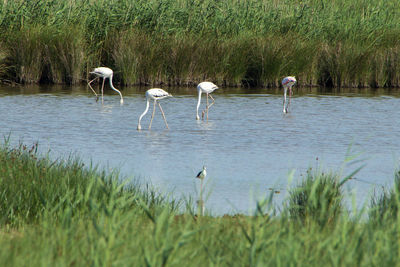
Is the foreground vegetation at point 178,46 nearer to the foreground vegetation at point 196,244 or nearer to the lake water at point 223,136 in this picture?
the lake water at point 223,136

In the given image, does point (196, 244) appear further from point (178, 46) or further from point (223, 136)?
point (178, 46)

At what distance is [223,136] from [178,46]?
7552 millimetres

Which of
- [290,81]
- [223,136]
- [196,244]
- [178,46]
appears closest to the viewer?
[196,244]

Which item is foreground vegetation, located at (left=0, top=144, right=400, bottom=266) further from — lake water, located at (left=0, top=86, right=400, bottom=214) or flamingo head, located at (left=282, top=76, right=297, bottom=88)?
flamingo head, located at (left=282, top=76, right=297, bottom=88)

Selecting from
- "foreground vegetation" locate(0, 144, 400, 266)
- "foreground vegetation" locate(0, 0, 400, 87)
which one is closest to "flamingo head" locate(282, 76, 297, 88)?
"foreground vegetation" locate(0, 0, 400, 87)

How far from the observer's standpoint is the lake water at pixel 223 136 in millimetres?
7910

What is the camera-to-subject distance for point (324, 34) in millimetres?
20703

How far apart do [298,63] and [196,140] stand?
28.8ft

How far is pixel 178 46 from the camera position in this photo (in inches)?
728

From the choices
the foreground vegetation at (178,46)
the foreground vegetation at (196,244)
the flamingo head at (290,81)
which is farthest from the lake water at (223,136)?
the foreground vegetation at (178,46)

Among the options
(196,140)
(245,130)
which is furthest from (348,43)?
(196,140)

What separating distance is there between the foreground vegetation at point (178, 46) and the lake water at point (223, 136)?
0.92 m

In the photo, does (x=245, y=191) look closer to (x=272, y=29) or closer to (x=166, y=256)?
(x=166, y=256)

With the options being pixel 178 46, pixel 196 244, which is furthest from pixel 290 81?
pixel 196 244
